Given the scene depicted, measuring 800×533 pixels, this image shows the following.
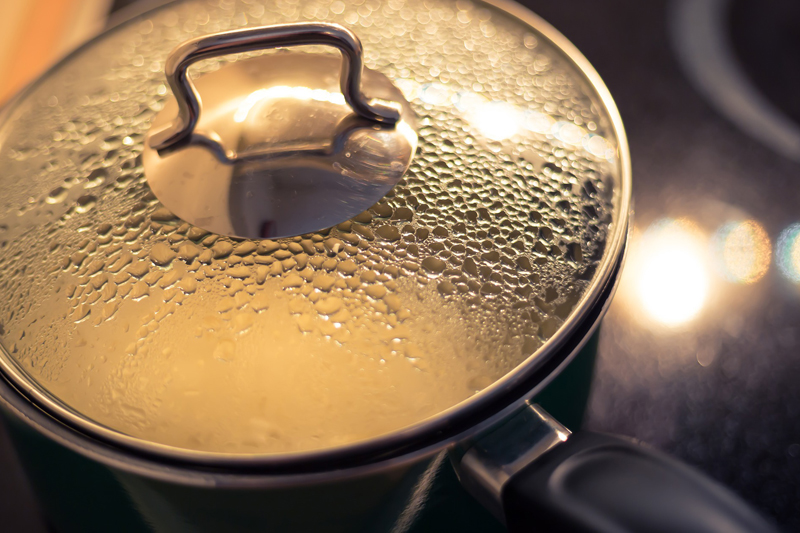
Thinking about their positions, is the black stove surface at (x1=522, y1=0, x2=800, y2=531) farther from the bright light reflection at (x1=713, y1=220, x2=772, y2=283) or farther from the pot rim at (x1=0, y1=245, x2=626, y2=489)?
the pot rim at (x1=0, y1=245, x2=626, y2=489)

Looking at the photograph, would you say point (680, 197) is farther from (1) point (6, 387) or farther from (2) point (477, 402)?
(1) point (6, 387)

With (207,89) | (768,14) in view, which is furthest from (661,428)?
(768,14)

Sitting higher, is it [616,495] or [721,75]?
[721,75]

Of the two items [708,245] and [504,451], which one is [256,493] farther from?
[708,245]

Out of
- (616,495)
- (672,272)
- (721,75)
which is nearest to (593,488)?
(616,495)

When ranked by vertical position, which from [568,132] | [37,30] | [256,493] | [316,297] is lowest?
[256,493]

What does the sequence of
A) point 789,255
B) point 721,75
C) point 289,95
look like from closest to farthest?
point 289,95
point 789,255
point 721,75

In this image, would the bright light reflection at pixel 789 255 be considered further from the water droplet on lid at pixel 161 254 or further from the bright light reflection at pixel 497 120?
the water droplet on lid at pixel 161 254
